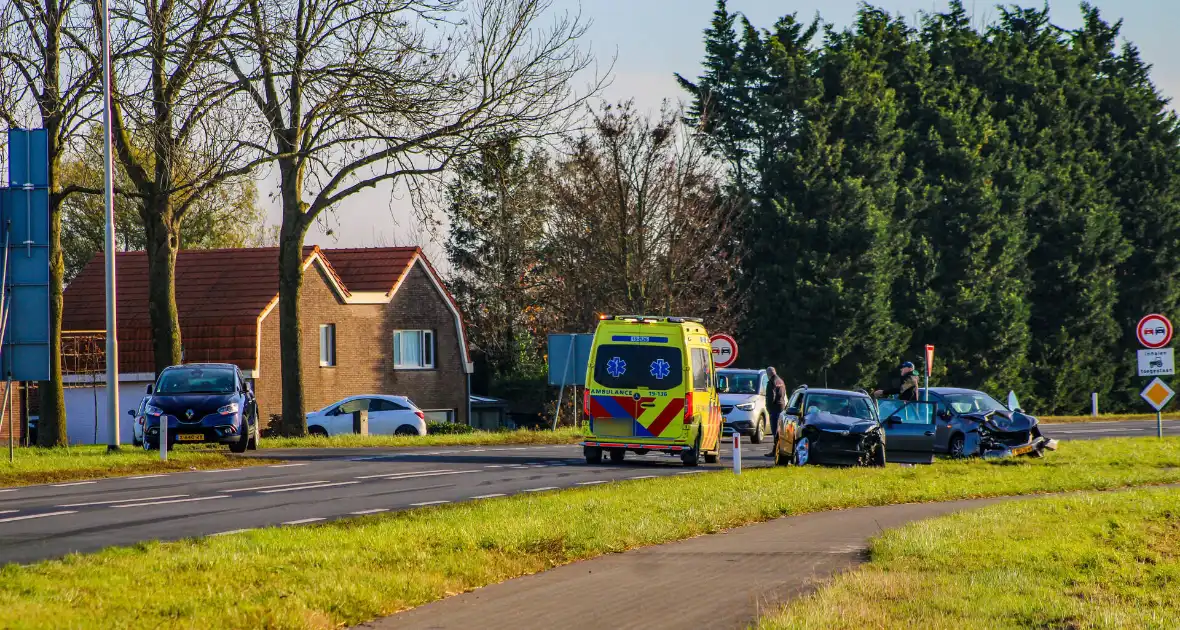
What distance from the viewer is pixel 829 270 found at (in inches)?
2219

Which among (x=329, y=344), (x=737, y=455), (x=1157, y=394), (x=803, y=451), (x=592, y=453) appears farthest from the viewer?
(x=329, y=344)

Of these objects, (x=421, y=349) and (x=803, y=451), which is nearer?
(x=803, y=451)

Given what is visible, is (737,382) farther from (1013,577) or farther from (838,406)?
(1013,577)

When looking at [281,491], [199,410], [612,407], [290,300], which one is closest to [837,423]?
[612,407]

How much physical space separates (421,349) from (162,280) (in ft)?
84.2

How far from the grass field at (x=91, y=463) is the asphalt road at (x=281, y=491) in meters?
0.68

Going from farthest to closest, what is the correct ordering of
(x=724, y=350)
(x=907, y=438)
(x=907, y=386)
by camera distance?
1. (x=724, y=350)
2. (x=907, y=386)
3. (x=907, y=438)

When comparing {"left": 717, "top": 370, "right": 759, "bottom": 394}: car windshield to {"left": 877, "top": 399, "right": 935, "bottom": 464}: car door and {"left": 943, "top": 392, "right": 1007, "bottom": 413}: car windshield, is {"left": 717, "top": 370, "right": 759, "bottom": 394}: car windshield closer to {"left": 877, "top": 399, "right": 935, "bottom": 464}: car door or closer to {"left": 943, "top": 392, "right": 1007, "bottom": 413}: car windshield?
A: {"left": 943, "top": 392, "right": 1007, "bottom": 413}: car windshield

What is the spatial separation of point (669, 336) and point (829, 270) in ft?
104

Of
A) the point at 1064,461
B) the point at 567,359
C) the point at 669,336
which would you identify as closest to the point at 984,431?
the point at 1064,461

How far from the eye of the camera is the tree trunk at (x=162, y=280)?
31219mm

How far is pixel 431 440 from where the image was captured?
112ft

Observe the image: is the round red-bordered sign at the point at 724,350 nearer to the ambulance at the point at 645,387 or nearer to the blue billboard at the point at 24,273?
the ambulance at the point at 645,387

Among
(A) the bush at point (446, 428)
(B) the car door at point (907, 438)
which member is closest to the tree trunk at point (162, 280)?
(A) the bush at point (446, 428)
